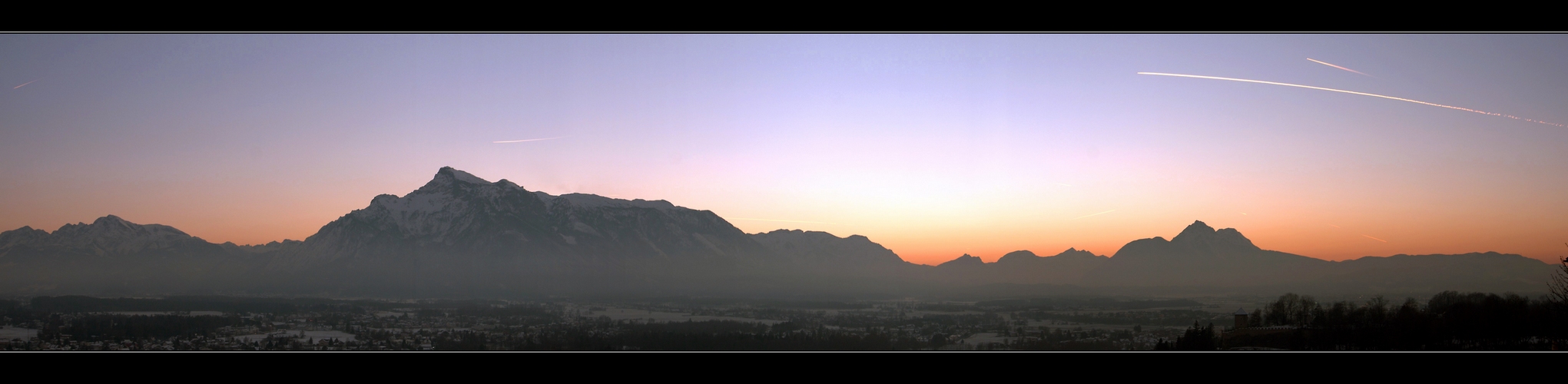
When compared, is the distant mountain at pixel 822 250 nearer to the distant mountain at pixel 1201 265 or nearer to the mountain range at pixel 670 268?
the mountain range at pixel 670 268

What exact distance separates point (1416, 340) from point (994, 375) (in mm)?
23294

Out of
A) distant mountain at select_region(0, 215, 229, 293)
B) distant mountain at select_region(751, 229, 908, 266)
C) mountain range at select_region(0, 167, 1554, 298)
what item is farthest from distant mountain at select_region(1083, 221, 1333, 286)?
distant mountain at select_region(0, 215, 229, 293)

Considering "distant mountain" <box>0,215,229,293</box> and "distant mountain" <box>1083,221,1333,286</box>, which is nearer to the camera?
"distant mountain" <box>0,215,229,293</box>

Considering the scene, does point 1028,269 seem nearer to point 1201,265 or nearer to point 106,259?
point 1201,265

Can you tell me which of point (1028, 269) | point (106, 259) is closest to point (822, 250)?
point (1028, 269)

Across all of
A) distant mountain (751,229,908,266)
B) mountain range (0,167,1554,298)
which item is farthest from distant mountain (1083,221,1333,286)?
distant mountain (751,229,908,266)

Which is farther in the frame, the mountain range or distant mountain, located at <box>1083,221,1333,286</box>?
distant mountain, located at <box>1083,221,1333,286</box>

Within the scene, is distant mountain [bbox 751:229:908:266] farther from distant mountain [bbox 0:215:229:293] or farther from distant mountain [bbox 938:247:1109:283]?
distant mountain [bbox 0:215:229:293]

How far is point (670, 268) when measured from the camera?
63.6m

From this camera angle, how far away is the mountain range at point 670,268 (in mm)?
36562

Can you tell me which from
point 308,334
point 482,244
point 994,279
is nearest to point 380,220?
point 482,244

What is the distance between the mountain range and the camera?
3656cm

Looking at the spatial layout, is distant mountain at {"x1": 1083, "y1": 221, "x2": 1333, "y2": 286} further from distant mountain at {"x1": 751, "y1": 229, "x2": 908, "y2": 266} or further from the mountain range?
distant mountain at {"x1": 751, "y1": 229, "x2": 908, "y2": 266}
